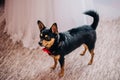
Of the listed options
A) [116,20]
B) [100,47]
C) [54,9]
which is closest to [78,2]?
[54,9]

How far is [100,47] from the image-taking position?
1.82 metres

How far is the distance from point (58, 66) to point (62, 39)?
283 mm

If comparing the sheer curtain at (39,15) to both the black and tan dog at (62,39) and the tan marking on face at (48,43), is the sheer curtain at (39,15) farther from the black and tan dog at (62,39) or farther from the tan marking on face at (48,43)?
the tan marking on face at (48,43)

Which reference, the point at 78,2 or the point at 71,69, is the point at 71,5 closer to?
the point at 78,2

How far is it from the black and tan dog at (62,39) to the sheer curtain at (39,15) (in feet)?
0.94

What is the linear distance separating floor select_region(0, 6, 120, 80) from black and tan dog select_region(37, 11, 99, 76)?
0.30ft

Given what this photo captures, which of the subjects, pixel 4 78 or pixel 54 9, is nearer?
pixel 4 78

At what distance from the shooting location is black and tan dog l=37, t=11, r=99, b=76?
1.36 metres

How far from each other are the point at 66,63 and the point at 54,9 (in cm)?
44

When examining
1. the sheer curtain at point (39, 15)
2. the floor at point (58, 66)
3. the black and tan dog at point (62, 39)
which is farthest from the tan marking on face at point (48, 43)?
the sheer curtain at point (39, 15)

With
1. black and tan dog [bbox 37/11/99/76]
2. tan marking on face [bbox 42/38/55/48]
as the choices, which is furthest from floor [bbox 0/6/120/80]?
tan marking on face [bbox 42/38/55/48]

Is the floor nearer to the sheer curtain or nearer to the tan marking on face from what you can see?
the sheer curtain

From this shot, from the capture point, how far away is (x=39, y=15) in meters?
1.80

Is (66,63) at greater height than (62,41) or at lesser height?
lesser
